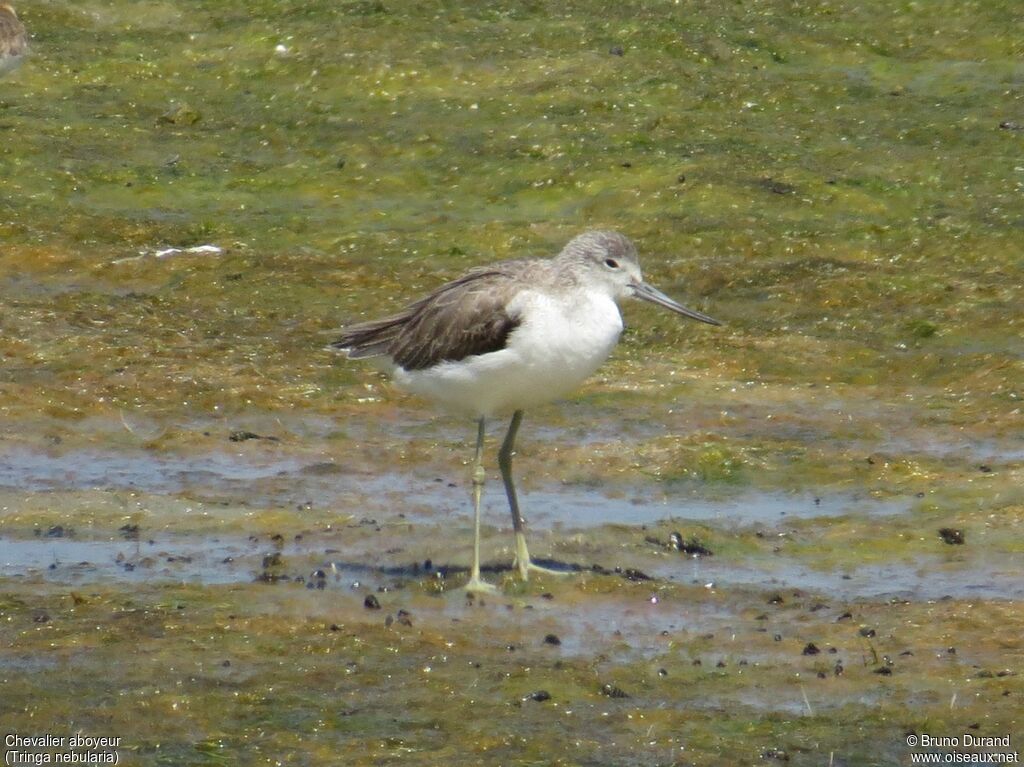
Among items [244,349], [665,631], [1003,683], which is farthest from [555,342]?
[244,349]

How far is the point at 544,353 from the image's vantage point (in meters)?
8.77

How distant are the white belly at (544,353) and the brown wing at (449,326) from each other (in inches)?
2.9

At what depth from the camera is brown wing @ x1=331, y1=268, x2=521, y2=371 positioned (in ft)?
29.5

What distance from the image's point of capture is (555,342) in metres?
8.74

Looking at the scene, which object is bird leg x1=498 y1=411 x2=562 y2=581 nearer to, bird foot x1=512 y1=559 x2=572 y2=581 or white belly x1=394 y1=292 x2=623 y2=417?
bird foot x1=512 y1=559 x2=572 y2=581

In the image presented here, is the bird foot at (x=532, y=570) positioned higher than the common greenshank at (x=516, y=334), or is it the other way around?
the common greenshank at (x=516, y=334)

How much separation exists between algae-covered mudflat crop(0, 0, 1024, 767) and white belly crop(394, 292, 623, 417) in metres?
0.95

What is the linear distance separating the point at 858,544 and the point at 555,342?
220 centimetres

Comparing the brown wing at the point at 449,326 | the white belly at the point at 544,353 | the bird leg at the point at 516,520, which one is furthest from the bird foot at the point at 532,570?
the brown wing at the point at 449,326

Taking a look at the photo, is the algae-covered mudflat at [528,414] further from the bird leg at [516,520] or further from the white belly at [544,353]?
the white belly at [544,353]

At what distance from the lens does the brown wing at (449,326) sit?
8.99 m

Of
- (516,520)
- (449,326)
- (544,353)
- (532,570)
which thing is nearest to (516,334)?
(544,353)

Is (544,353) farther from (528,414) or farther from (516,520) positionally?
(528,414)

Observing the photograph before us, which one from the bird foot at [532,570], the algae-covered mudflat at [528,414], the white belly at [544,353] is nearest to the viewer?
the algae-covered mudflat at [528,414]
